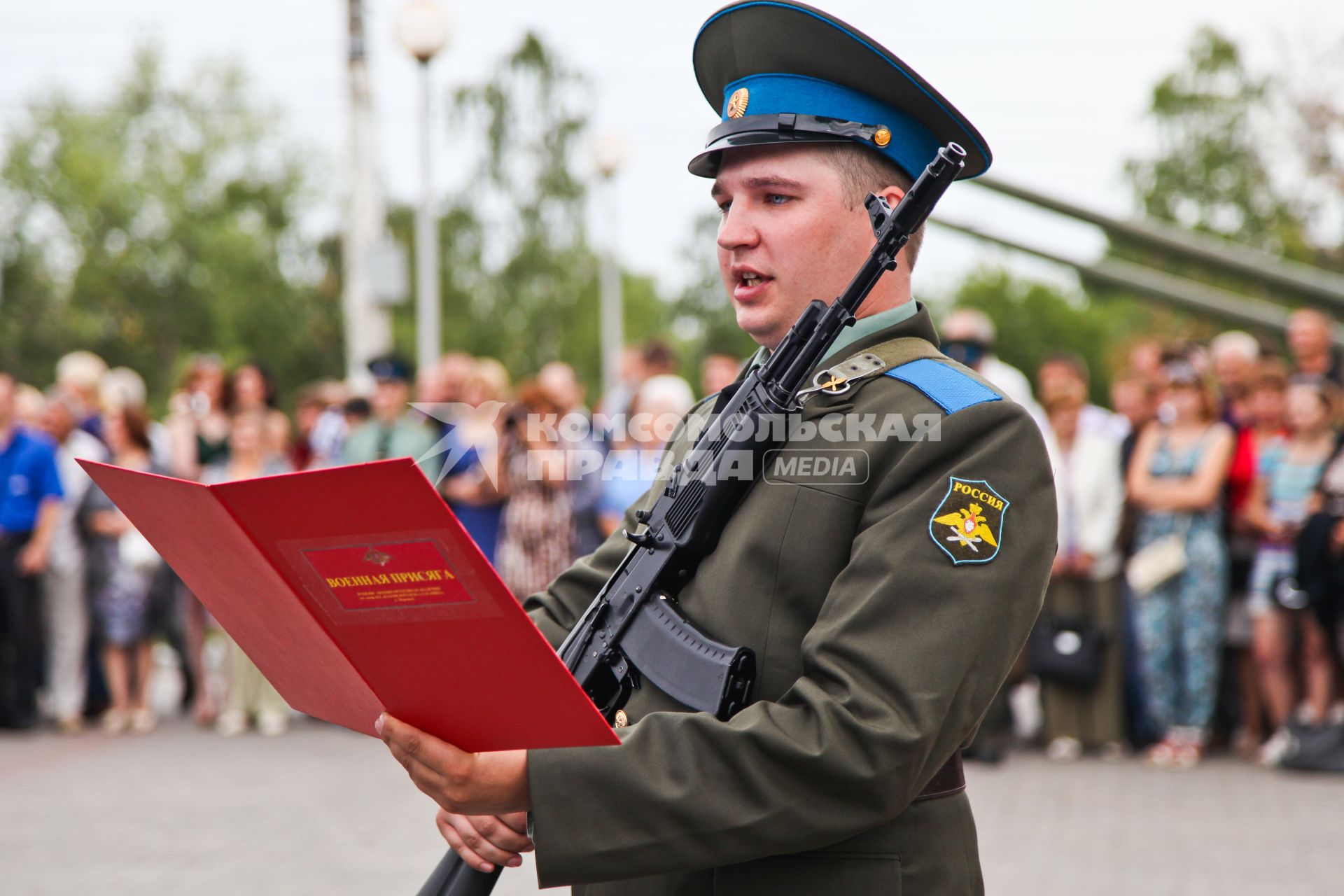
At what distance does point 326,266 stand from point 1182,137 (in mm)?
24752

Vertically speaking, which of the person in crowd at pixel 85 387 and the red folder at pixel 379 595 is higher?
the red folder at pixel 379 595

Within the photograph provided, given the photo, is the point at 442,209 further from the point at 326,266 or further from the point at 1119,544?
the point at 1119,544

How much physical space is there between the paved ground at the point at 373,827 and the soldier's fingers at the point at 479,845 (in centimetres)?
313

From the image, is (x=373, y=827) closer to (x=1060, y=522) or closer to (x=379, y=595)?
(x=1060, y=522)

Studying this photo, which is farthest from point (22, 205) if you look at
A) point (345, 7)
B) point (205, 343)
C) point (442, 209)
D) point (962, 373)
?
point (962, 373)

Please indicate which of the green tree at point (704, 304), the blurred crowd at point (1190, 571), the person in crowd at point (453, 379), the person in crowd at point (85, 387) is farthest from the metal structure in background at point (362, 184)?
the green tree at point (704, 304)

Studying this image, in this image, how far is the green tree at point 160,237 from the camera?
35500 millimetres

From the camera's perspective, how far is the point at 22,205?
3622cm

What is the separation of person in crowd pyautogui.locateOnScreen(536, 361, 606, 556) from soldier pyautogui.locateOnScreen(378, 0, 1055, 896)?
5.38 metres

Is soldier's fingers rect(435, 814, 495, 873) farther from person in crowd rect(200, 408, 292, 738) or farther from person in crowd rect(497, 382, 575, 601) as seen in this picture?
person in crowd rect(200, 408, 292, 738)

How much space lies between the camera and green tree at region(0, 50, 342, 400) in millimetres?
35500

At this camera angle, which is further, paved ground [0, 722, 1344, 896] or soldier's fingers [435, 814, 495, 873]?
paved ground [0, 722, 1344, 896]

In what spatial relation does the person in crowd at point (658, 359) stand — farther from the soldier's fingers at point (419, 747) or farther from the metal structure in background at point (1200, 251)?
the soldier's fingers at point (419, 747)

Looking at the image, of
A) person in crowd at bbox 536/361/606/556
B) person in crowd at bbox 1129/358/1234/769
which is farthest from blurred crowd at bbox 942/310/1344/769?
person in crowd at bbox 536/361/606/556
